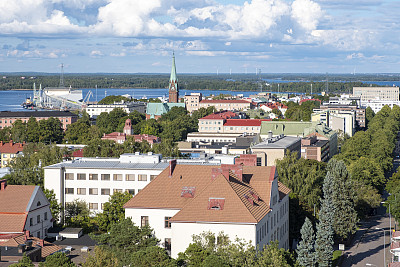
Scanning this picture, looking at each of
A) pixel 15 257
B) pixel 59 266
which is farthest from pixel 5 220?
pixel 59 266

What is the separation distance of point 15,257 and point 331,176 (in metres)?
31.0

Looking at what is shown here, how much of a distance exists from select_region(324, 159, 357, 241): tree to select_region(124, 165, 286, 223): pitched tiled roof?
14.9m

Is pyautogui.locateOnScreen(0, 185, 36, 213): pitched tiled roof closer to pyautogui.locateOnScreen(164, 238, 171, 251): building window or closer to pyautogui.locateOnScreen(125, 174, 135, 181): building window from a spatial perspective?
pyautogui.locateOnScreen(125, 174, 135, 181): building window

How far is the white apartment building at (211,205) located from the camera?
1713 inches

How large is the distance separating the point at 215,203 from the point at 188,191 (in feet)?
15.0

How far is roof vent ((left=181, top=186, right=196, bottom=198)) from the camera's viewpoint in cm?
4853

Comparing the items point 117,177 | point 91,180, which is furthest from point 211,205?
point 91,180

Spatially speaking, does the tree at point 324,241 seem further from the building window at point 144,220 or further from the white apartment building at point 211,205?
the building window at point 144,220

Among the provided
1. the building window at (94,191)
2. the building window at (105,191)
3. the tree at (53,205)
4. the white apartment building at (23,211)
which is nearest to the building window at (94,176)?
the building window at (94,191)

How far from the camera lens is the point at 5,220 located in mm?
52188

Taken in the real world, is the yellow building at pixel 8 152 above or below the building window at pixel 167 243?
below

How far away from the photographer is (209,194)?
4509 cm

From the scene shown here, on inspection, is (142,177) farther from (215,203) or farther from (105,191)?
(215,203)

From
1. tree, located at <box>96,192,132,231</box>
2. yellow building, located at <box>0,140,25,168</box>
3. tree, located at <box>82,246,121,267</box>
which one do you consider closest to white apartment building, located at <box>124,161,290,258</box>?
tree, located at <box>82,246,121,267</box>
